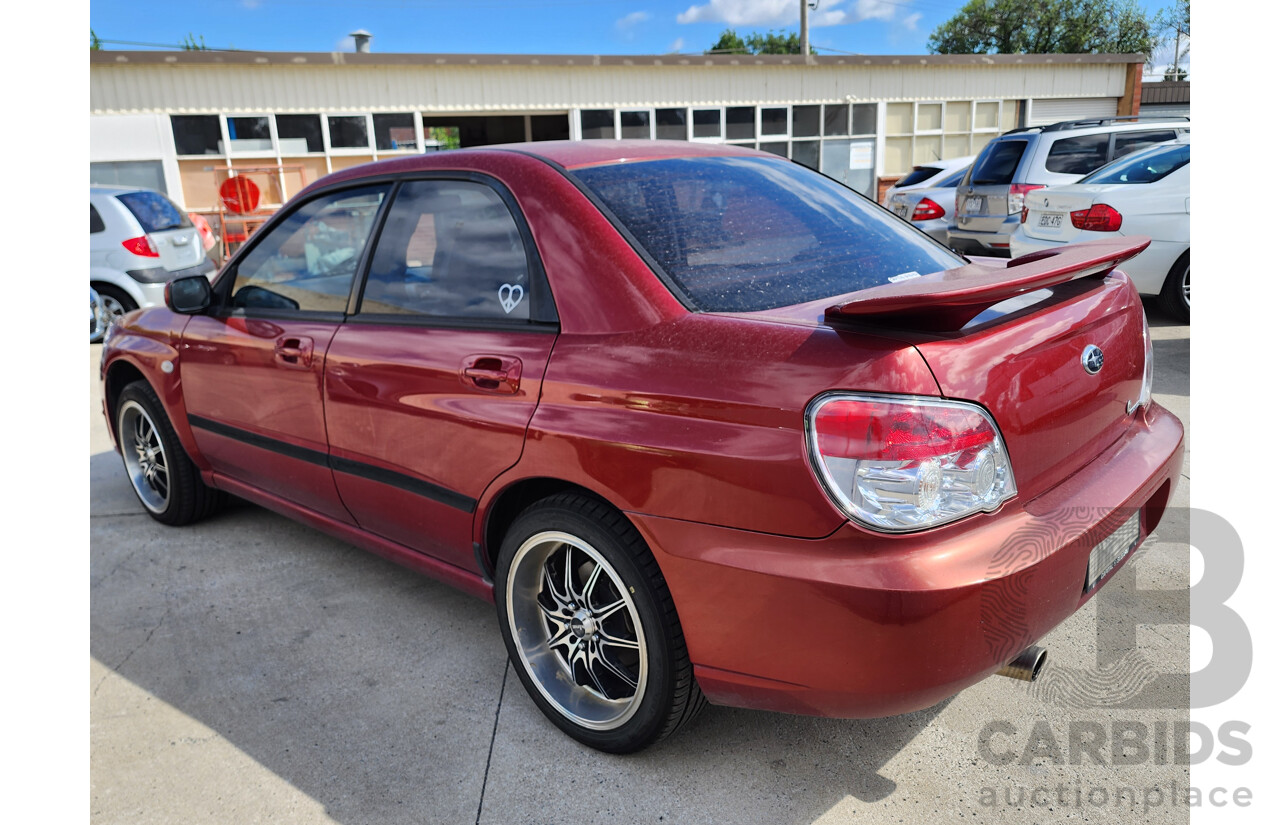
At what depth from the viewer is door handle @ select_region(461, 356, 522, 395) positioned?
94.2 inches

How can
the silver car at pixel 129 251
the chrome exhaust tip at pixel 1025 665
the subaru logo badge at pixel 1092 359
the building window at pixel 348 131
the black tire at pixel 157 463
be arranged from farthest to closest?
the building window at pixel 348 131
the silver car at pixel 129 251
the black tire at pixel 157 463
the subaru logo badge at pixel 1092 359
the chrome exhaust tip at pixel 1025 665

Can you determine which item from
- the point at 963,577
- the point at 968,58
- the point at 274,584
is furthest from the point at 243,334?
the point at 968,58

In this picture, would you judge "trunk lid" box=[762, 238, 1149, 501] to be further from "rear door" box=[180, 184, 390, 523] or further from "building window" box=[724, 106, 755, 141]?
"building window" box=[724, 106, 755, 141]

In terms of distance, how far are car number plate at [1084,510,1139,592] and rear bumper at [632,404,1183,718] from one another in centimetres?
4

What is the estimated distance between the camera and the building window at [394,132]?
1802 centimetres

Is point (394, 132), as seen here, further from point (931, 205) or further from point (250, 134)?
point (931, 205)

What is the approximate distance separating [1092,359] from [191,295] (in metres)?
3.24

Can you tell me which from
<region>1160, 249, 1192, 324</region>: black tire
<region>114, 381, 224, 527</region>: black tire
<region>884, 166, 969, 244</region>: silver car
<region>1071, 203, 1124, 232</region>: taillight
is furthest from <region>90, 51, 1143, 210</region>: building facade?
<region>114, 381, 224, 527</region>: black tire

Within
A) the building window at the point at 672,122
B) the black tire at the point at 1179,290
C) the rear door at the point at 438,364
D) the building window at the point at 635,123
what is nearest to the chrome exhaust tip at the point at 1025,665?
the rear door at the point at 438,364

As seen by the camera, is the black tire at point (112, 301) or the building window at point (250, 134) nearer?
the black tire at point (112, 301)

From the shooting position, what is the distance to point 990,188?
956cm

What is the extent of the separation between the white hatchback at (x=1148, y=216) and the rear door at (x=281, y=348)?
5.86 metres

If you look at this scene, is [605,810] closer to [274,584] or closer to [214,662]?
[214,662]

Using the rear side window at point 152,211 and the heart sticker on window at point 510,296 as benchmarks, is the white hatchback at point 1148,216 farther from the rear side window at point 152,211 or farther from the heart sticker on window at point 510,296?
the rear side window at point 152,211
